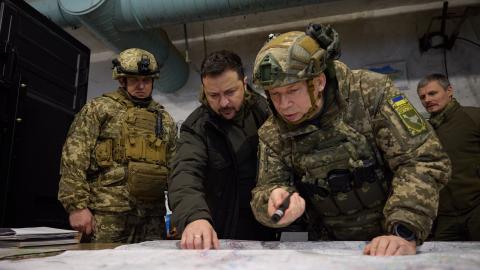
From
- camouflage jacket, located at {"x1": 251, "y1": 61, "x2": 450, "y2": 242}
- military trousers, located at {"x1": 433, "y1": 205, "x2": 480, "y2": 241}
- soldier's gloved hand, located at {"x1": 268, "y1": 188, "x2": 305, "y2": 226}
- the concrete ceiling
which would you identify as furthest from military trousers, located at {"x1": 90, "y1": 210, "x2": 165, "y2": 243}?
the concrete ceiling

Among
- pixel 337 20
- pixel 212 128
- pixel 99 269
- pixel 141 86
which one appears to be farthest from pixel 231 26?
pixel 99 269

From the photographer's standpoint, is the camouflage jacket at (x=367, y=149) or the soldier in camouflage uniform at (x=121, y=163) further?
the soldier in camouflage uniform at (x=121, y=163)

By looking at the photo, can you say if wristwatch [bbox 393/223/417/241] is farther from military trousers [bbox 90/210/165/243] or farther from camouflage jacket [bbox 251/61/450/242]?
military trousers [bbox 90/210/165/243]

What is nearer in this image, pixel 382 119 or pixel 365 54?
pixel 382 119

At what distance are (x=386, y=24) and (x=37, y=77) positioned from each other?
291 cm

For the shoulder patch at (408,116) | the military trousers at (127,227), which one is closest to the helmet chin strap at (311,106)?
the shoulder patch at (408,116)

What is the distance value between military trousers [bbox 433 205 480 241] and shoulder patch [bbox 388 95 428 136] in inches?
52.0

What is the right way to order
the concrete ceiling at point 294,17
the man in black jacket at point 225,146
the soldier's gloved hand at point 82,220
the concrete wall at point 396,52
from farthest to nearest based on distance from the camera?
the concrete ceiling at point 294,17
the concrete wall at point 396,52
the soldier's gloved hand at point 82,220
the man in black jacket at point 225,146

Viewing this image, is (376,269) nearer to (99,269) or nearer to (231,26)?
(99,269)

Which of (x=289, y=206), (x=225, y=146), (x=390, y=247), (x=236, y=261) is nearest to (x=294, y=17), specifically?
(x=225, y=146)

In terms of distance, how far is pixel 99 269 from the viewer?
0.67 meters

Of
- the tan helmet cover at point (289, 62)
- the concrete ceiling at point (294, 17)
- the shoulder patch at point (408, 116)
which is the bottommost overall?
the shoulder patch at point (408, 116)

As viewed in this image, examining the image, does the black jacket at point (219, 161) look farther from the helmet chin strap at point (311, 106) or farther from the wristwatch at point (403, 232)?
the wristwatch at point (403, 232)

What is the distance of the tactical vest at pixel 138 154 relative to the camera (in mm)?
1765
